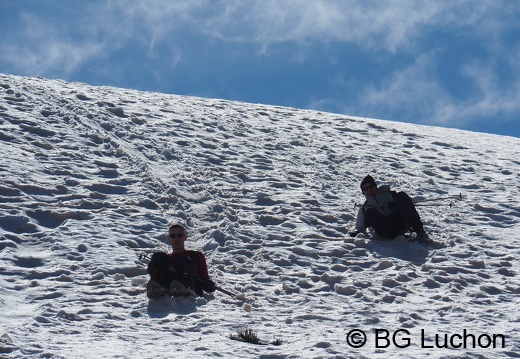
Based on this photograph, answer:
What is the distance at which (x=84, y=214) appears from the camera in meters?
11.2

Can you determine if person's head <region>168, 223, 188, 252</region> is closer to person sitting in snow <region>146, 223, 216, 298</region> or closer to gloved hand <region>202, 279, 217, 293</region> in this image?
person sitting in snow <region>146, 223, 216, 298</region>

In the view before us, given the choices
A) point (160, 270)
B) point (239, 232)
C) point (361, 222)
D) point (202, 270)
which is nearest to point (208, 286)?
point (202, 270)

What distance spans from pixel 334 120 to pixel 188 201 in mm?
7738

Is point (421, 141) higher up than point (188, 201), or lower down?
higher up

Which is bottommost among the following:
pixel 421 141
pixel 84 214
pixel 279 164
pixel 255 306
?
pixel 255 306

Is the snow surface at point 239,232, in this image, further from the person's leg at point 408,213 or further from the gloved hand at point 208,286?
the person's leg at point 408,213

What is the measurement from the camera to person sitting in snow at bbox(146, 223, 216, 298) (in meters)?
8.74

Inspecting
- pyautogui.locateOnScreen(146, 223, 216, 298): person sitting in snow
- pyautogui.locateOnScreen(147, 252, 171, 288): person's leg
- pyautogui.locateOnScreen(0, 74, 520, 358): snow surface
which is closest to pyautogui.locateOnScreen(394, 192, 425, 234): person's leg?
pyautogui.locateOnScreen(0, 74, 520, 358): snow surface

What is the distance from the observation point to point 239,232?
447 inches

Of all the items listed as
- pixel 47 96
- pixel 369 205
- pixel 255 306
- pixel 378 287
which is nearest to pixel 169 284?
pixel 255 306

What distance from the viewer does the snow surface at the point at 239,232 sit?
7.95 m

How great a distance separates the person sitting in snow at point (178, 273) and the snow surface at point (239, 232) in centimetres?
13

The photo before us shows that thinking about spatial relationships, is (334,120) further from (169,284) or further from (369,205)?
(169,284)

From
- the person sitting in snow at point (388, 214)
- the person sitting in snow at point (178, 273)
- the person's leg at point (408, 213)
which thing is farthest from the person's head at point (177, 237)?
the person's leg at point (408, 213)
